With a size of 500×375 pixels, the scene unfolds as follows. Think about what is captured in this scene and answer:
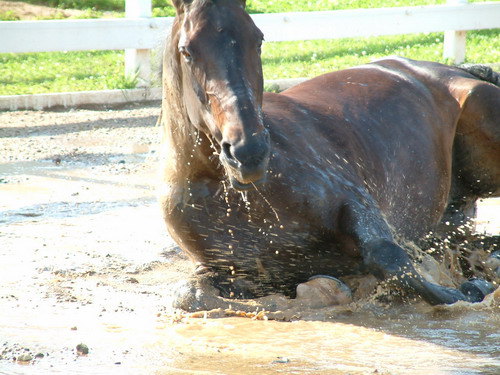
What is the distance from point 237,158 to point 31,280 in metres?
1.99

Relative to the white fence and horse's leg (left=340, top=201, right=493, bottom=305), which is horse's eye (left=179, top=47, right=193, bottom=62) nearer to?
horse's leg (left=340, top=201, right=493, bottom=305)

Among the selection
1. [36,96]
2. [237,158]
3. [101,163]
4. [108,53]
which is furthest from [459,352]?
[108,53]

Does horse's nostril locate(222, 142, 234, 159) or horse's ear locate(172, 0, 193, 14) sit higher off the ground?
horse's ear locate(172, 0, 193, 14)

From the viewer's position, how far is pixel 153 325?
4.12 metres

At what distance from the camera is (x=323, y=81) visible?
5418 mm

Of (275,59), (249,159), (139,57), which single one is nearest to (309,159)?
(249,159)

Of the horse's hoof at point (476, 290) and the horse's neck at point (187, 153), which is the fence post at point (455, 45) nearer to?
the horse's hoof at point (476, 290)

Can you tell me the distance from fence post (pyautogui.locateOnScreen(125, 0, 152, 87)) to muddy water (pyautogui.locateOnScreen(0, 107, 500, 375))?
482cm

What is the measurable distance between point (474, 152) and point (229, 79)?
2.67m

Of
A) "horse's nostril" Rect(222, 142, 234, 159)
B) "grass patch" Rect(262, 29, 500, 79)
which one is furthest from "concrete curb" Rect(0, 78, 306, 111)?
"horse's nostril" Rect(222, 142, 234, 159)

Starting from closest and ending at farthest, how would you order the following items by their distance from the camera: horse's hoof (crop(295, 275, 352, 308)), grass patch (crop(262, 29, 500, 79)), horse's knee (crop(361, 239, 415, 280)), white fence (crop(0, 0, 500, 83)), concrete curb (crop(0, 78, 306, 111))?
horse's knee (crop(361, 239, 415, 280)) < horse's hoof (crop(295, 275, 352, 308)) < concrete curb (crop(0, 78, 306, 111)) < white fence (crop(0, 0, 500, 83)) < grass patch (crop(262, 29, 500, 79))

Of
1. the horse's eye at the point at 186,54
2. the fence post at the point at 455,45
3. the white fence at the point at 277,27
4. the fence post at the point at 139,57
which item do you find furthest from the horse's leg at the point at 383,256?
the fence post at the point at 455,45

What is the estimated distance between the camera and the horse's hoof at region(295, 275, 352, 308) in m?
4.29

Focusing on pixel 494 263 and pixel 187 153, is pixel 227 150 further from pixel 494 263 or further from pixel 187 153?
pixel 494 263
